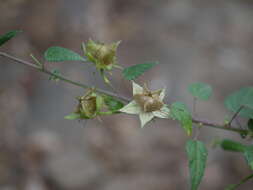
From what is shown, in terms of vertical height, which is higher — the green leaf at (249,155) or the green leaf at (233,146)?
the green leaf at (249,155)

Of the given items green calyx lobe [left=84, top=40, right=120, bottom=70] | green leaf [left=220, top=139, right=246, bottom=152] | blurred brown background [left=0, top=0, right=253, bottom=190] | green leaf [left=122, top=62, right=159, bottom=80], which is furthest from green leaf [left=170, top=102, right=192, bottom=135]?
blurred brown background [left=0, top=0, right=253, bottom=190]

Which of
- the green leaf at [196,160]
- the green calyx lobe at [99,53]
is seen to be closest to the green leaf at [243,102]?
the green leaf at [196,160]

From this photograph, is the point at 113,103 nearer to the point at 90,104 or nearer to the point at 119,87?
the point at 90,104

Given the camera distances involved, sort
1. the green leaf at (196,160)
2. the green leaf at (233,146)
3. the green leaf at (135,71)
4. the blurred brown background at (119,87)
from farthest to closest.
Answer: the blurred brown background at (119,87), the green leaf at (233,146), the green leaf at (135,71), the green leaf at (196,160)

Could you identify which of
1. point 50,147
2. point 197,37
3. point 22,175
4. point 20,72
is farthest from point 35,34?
point 197,37

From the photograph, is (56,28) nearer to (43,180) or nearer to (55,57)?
(43,180)

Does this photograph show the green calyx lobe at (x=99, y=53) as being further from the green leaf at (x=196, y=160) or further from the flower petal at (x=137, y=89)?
the green leaf at (x=196, y=160)

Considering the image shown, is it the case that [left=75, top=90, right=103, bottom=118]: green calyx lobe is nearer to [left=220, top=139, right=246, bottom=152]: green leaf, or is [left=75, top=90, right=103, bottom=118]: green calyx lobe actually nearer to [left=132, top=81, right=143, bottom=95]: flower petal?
[left=132, top=81, right=143, bottom=95]: flower petal
